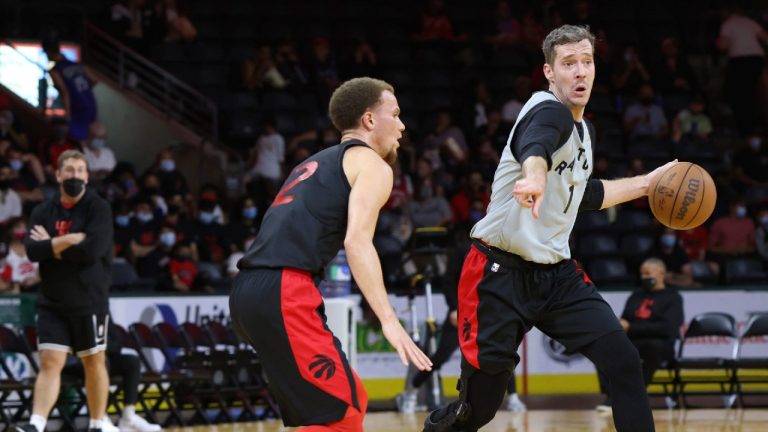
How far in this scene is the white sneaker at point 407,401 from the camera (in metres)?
12.7

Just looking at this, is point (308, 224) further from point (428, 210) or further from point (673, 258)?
point (673, 258)

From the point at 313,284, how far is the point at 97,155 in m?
11.5

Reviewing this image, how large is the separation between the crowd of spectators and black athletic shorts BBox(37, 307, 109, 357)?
126 inches

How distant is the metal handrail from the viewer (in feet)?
59.8

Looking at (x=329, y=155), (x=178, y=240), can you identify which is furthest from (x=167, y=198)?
(x=329, y=155)

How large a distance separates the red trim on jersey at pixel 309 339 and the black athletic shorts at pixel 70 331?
16.2 ft

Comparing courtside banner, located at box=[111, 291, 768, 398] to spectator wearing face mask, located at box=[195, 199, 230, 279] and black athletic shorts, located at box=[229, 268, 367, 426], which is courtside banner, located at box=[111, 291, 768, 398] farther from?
black athletic shorts, located at box=[229, 268, 367, 426]

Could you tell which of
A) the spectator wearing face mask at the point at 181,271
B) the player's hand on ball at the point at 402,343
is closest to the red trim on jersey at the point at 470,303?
the player's hand on ball at the point at 402,343

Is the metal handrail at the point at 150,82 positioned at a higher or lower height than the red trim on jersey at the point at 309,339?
higher

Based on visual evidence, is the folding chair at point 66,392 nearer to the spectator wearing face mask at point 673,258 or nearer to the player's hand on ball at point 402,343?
the player's hand on ball at point 402,343

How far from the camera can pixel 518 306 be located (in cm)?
577

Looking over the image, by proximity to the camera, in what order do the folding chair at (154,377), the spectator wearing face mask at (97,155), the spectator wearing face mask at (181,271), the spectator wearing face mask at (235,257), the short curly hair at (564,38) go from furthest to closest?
1. the spectator wearing face mask at (97,155)
2. the spectator wearing face mask at (235,257)
3. the spectator wearing face mask at (181,271)
4. the folding chair at (154,377)
5. the short curly hair at (564,38)

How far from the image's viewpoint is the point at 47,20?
18.5m

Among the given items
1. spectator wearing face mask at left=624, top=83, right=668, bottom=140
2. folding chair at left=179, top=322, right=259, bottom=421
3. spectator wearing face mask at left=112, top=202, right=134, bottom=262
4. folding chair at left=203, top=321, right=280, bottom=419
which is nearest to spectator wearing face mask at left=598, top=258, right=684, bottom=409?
folding chair at left=203, top=321, right=280, bottom=419
